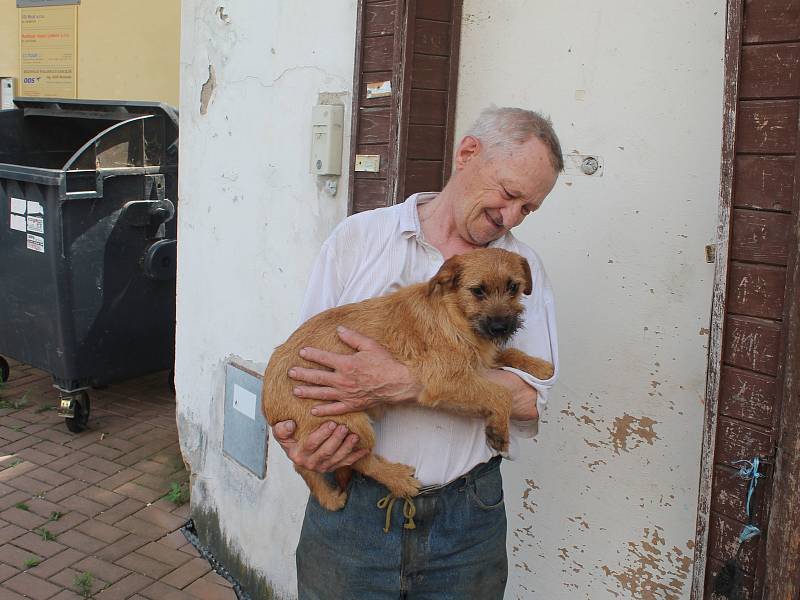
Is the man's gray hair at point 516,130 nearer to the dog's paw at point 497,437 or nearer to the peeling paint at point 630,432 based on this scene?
the dog's paw at point 497,437

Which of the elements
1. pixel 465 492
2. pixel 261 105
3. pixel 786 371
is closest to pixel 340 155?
pixel 261 105

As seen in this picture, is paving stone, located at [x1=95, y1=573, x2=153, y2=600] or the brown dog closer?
the brown dog

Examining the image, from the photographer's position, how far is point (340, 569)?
7.77ft

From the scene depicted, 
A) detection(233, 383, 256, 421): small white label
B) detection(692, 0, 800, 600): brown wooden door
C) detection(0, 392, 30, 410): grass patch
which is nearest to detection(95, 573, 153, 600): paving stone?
detection(233, 383, 256, 421): small white label

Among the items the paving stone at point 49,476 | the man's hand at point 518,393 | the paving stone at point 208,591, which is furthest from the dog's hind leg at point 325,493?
the paving stone at point 49,476

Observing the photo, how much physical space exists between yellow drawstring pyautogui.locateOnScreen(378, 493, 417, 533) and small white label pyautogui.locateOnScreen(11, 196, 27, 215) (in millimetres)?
4631

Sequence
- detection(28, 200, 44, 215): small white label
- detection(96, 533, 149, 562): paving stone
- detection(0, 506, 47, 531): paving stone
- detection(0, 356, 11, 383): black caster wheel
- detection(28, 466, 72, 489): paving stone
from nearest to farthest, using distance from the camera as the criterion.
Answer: detection(96, 533, 149, 562): paving stone, detection(0, 506, 47, 531): paving stone, detection(28, 466, 72, 489): paving stone, detection(28, 200, 44, 215): small white label, detection(0, 356, 11, 383): black caster wheel

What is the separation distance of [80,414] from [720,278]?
16.9 feet

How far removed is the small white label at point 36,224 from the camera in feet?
19.4

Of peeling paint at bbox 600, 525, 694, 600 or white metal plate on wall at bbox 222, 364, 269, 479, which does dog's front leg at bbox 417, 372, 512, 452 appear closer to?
peeling paint at bbox 600, 525, 694, 600

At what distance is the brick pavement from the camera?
4520 millimetres

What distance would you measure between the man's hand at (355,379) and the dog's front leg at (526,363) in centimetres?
37

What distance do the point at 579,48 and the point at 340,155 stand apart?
113 centimetres

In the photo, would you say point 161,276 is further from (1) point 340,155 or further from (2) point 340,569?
(2) point 340,569
